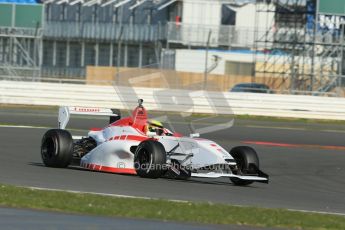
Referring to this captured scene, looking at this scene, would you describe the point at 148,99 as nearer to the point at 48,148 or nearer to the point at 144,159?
the point at 48,148

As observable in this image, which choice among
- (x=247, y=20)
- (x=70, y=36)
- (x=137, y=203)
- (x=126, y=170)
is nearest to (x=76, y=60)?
(x=70, y=36)

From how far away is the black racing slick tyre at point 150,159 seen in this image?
45.1 feet

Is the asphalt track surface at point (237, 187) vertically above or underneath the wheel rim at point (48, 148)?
underneath

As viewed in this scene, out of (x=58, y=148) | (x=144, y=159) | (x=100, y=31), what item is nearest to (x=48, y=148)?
(x=58, y=148)

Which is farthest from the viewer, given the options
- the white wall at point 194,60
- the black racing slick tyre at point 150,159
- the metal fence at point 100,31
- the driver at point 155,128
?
the metal fence at point 100,31

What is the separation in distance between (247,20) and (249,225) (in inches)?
1990

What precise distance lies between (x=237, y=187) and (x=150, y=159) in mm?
1437

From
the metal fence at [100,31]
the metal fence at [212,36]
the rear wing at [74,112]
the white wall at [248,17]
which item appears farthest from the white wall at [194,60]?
the rear wing at [74,112]

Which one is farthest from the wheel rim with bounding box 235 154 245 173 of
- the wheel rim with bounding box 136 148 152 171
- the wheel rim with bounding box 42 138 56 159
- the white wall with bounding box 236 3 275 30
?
the white wall with bounding box 236 3 275 30

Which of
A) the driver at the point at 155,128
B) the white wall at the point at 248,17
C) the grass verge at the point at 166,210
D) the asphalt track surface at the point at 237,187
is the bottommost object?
the asphalt track surface at the point at 237,187

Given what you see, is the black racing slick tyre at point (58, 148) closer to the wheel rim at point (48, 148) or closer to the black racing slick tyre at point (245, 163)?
the wheel rim at point (48, 148)

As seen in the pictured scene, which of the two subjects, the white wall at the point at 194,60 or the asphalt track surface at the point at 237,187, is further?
the white wall at the point at 194,60

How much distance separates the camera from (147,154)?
13898 millimetres

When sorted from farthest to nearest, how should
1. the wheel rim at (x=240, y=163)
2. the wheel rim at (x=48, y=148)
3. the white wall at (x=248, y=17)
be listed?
the white wall at (x=248, y=17), the wheel rim at (x=48, y=148), the wheel rim at (x=240, y=163)
